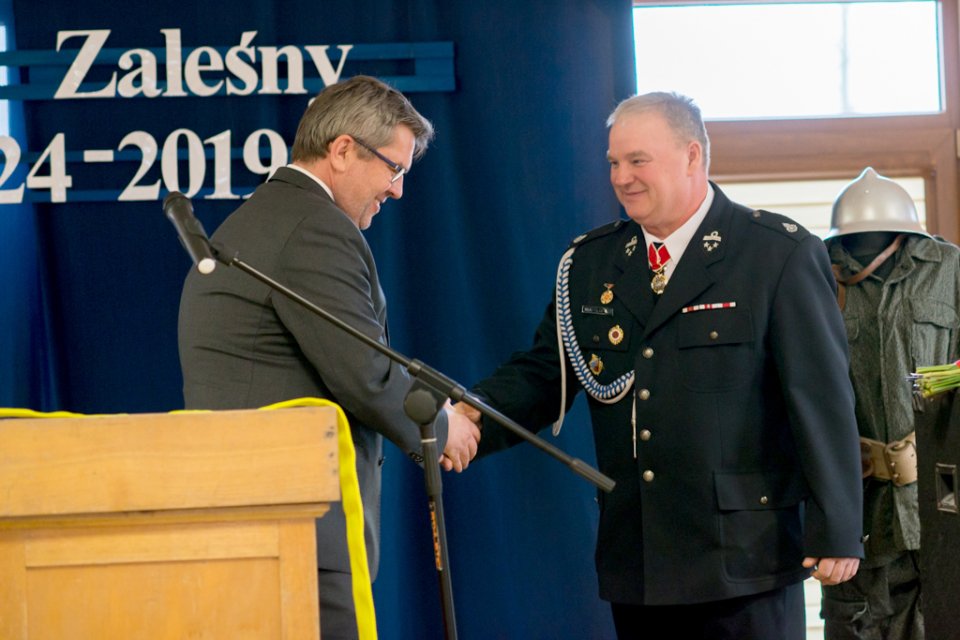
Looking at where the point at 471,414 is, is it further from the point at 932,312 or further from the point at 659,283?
the point at 932,312

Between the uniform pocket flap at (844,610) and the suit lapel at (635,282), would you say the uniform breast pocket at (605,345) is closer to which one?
the suit lapel at (635,282)

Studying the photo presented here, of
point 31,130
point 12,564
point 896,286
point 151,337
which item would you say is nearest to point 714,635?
point 896,286

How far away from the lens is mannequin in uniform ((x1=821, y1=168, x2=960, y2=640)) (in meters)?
2.75

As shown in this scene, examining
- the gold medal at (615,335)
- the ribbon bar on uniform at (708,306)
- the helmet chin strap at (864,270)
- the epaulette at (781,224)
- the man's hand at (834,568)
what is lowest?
the man's hand at (834,568)

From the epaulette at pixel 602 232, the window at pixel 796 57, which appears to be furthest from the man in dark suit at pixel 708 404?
the window at pixel 796 57

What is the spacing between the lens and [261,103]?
3369 millimetres

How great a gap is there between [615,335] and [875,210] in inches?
37.9

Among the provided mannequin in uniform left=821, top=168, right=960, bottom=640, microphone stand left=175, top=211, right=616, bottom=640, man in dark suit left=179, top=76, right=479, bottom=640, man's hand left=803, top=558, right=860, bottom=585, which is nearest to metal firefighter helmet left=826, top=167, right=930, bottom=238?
mannequin in uniform left=821, top=168, right=960, bottom=640

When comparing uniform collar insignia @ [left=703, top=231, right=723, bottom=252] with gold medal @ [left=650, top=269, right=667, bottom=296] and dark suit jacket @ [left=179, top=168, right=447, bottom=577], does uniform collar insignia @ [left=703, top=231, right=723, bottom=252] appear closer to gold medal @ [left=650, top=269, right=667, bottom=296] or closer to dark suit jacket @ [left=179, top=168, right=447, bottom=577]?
gold medal @ [left=650, top=269, right=667, bottom=296]

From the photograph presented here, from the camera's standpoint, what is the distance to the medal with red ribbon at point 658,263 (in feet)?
7.61

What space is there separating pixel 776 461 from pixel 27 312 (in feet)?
7.19

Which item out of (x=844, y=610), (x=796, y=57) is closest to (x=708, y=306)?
(x=844, y=610)

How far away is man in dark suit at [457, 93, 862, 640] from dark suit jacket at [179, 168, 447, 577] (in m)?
0.53

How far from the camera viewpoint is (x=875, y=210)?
2.89 meters
